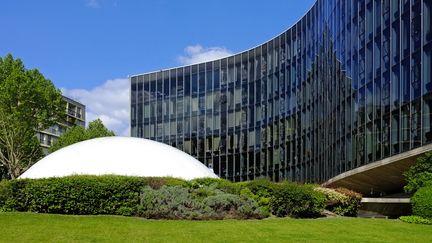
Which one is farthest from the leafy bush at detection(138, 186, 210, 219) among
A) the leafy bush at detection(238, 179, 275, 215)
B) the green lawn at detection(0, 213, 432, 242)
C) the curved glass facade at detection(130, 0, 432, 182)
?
the curved glass facade at detection(130, 0, 432, 182)

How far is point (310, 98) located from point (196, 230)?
35404mm

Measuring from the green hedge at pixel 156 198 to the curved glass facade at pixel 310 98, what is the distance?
23.8 ft

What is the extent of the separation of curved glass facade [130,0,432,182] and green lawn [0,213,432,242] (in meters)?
8.66

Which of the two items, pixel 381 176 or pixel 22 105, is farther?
pixel 22 105

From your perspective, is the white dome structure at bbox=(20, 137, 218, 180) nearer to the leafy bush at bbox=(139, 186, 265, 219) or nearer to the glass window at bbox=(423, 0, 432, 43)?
the leafy bush at bbox=(139, 186, 265, 219)

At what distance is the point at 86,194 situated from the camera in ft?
78.1

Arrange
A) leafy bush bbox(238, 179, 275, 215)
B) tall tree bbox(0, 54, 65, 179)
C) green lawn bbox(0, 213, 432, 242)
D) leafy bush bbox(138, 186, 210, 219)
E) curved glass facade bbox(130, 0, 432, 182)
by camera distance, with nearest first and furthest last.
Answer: green lawn bbox(0, 213, 432, 242)
leafy bush bbox(138, 186, 210, 219)
leafy bush bbox(238, 179, 275, 215)
curved glass facade bbox(130, 0, 432, 182)
tall tree bbox(0, 54, 65, 179)

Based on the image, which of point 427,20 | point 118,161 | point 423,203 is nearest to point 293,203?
point 423,203

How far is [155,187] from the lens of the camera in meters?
24.4

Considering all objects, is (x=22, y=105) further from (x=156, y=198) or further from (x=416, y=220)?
(x=416, y=220)

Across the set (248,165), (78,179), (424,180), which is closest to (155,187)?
(78,179)

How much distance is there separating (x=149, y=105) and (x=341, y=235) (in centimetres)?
6079

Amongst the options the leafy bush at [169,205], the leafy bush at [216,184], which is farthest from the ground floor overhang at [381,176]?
the leafy bush at [169,205]

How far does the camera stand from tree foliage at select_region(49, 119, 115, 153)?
61.4 metres
